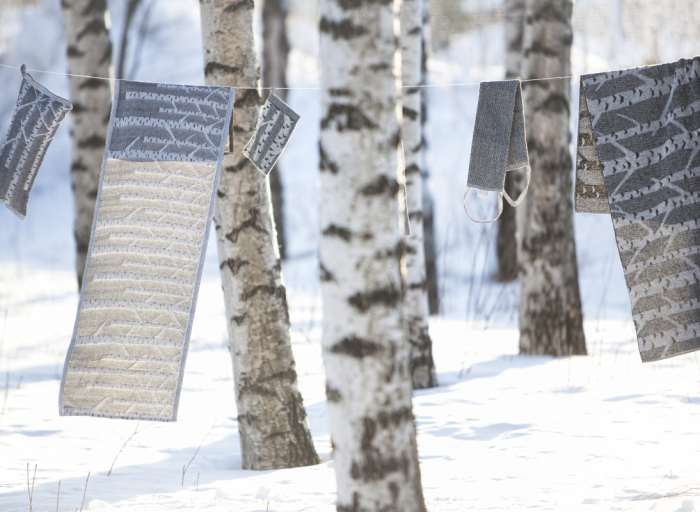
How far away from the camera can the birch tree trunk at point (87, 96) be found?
194 inches

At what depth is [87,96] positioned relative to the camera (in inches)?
194

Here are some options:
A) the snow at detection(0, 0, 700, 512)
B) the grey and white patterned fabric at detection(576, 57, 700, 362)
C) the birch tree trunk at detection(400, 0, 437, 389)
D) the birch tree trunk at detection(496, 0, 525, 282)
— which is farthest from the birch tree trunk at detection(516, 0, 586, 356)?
the grey and white patterned fabric at detection(576, 57, 700, 362)

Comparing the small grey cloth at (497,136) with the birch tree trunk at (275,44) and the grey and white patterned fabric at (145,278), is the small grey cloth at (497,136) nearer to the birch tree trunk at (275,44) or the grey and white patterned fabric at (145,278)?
the grey and white patterned fabric at (145,278)

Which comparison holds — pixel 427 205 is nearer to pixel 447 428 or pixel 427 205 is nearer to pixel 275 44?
pixel 447 428

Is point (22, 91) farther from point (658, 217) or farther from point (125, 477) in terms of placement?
point (658, 217)

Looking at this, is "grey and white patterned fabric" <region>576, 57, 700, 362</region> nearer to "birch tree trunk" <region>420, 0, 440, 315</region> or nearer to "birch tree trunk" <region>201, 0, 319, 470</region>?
"birch tree trunk" <region>201, 0, 319, 470</region>

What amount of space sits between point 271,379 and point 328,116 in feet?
5.11

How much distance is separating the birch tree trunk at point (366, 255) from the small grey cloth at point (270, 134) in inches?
39.3

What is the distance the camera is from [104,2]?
507cm

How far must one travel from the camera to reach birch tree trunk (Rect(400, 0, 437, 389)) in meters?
4.48

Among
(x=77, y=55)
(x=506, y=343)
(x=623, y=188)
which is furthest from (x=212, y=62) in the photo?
(x=506, y=343)

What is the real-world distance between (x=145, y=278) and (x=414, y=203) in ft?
6.86

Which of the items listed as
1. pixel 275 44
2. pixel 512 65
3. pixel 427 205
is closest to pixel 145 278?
pixel 427 205

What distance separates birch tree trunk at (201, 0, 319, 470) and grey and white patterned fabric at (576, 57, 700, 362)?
141cm
